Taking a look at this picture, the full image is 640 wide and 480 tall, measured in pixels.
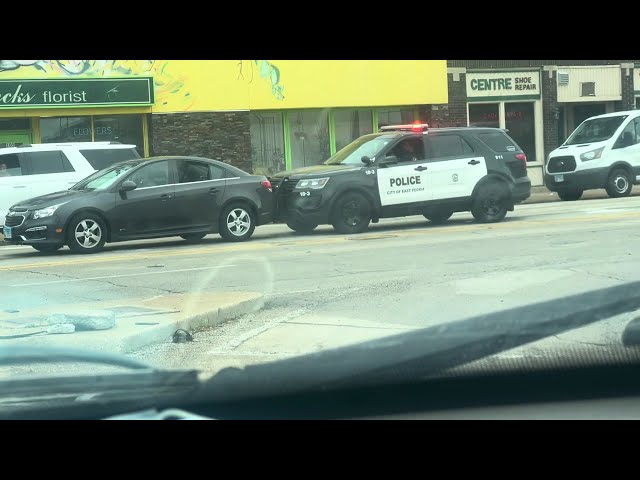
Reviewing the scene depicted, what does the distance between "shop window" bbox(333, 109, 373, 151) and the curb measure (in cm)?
1667

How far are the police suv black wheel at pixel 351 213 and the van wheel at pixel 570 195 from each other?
8789mm

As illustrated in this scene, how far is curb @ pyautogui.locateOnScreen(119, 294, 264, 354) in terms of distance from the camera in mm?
6738

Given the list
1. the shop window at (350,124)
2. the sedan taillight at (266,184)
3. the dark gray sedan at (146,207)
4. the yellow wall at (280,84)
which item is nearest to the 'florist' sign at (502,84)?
the yellow wall at (280,84)

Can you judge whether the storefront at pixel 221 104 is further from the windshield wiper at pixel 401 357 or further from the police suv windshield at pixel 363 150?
the windshield wiper at pixel 401 357

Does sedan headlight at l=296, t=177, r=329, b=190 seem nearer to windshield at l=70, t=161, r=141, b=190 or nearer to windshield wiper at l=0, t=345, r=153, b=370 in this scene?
windshield at l=70, t=161, r=141, b=190

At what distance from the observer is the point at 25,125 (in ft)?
74.1

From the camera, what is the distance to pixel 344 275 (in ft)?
36.7

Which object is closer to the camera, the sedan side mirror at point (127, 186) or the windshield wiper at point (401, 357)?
the windshield wiper at point (401, 357)

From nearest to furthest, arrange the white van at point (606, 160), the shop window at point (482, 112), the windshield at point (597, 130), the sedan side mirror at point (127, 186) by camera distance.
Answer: the sedan side mirror at point (127, 186)
the white van at point (606, 160)
the windshield at point (597, 130)
the shop window at point (482, 112)

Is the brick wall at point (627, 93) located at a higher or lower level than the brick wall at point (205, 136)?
higher

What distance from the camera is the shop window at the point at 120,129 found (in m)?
23.5

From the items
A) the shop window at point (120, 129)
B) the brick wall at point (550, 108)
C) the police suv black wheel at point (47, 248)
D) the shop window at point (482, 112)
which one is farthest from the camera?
the brick wall at point (550, 108)

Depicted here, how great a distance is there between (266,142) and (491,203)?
9.46 metres
